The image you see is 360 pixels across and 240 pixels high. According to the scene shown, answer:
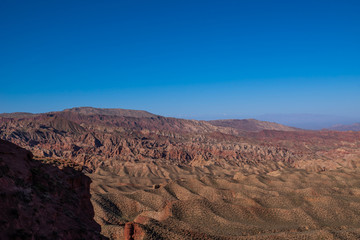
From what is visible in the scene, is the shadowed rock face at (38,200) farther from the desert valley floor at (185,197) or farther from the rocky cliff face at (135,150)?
the rocky cliff face at (135,150)

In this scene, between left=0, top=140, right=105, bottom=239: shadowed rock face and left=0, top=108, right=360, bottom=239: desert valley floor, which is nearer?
left=0, top=140, right=105, bottom=239: shadowed rock face

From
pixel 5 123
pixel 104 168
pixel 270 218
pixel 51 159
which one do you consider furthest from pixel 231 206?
pixel 5 123

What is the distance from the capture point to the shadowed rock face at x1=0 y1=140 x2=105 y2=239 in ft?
40.3

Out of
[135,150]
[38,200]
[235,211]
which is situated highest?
[38,200]

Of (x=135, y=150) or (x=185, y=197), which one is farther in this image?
(x=135, y=150)

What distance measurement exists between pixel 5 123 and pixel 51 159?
169 meters

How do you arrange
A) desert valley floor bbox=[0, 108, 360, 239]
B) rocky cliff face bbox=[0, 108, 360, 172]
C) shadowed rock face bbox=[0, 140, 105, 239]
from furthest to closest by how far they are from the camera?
rocky cliff face bbox=[0, 108, 360, 172] → desert valley floor bbox=[0, 108, 360, 239] → shadowed rock face bbox=[0, 140, 105, 239]

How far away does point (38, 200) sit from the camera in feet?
49.5

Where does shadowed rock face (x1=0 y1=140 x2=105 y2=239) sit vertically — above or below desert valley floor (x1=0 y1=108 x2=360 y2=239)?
above

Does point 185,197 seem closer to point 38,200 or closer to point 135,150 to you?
point 38,200

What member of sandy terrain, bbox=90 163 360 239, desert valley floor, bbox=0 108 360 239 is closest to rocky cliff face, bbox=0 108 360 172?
desert valley floor, bbox=0 108 360 239

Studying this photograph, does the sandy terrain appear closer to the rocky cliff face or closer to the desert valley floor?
the desert valley floor

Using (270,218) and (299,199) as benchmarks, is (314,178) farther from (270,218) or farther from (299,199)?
(270,218)

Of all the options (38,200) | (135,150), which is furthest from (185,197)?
(135,150)
